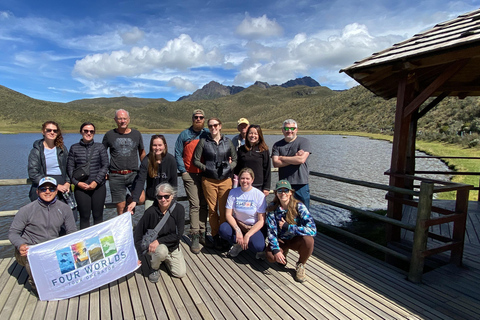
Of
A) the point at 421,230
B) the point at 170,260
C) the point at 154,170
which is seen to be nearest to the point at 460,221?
the point at 421,230

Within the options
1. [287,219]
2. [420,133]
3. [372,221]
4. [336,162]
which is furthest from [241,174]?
[420,133]

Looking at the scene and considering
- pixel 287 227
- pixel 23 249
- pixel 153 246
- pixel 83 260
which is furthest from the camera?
pixel 287 227

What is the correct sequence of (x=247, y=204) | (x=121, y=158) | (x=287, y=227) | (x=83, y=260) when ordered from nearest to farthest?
(x=83, y=260)
(x=287, y=227)
(x=247, y=204)
(x=121, y=158)

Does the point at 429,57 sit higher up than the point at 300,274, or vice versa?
the point at 429,57

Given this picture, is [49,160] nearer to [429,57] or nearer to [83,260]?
[83,260]

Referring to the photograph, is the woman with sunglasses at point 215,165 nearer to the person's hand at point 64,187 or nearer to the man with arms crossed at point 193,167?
the man with arms crossed at point 193,167

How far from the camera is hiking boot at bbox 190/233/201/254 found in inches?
175

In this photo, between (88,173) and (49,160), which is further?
(88,173)

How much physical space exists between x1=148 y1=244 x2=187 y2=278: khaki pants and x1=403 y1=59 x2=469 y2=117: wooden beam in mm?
4050

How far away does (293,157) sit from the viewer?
14.1 feet

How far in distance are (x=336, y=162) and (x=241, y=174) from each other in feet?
63.8

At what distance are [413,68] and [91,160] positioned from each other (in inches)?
185

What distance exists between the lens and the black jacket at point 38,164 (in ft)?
12.3

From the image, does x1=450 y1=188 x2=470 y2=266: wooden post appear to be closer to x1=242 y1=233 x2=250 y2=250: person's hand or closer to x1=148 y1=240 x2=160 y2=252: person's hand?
x1=242 y1=233 x2=250 y2=250: person's hand
